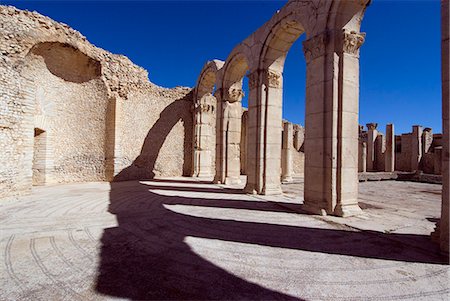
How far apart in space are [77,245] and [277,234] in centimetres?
299

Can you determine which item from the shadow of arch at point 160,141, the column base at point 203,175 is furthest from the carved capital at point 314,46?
the shadow of arch at point 160,141

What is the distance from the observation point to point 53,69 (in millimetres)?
10391

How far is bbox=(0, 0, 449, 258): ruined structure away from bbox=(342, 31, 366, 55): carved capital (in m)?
0.02

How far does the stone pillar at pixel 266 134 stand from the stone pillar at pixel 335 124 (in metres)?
2.32

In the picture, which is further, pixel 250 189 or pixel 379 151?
pixel 379 151

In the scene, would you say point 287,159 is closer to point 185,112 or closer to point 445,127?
point 185,112

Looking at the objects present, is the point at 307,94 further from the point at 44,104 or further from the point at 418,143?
the point at 418,143

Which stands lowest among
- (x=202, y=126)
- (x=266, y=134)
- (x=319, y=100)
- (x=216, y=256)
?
(x=216, y=256)

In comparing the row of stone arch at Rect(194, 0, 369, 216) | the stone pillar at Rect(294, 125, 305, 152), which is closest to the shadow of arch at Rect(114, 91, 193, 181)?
the row of stone arch at Rect(194, 0, 369, 216)

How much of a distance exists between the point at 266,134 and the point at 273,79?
6.08 ft

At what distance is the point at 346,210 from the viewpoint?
489cm

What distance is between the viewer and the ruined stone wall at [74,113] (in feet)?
22.9

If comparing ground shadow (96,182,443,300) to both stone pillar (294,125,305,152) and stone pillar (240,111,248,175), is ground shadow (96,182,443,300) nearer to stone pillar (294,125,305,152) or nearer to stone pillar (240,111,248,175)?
stone pillar (240,111,248,175)

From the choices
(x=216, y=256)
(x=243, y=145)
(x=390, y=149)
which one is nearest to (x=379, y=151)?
(x=390, y=149)
